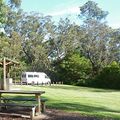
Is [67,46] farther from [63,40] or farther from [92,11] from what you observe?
[92,11]

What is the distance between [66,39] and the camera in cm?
8319

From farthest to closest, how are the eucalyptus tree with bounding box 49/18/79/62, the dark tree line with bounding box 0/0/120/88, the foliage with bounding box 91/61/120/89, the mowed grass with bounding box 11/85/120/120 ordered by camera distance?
the eucalyptus tree with bounding box 49/18/79/62 < the dark tree line with bounding box 0/0/120/88 < the foliage with bounding box 91/61/120/89 < the mowed grass with bounding box 11/85/120/120

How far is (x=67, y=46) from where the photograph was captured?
3253 inches

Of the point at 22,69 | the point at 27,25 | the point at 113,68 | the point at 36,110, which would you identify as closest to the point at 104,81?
the point at 113,68

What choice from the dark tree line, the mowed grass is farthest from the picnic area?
the mowed grass

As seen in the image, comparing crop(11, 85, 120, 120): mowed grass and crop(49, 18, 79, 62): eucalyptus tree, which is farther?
crop(49, 18, 79, 62): eucalyptus tree

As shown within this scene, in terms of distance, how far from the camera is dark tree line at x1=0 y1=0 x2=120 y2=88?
244ft

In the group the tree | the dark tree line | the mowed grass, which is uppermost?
the tree

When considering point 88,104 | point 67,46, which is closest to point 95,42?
point 67,46

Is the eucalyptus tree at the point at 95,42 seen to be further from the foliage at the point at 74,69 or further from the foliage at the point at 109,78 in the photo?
the foliage at the point at 109,78

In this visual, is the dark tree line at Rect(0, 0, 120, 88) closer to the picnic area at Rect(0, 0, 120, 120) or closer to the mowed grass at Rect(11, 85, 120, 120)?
the picnic area at Rect(0, 0, 120, 120)

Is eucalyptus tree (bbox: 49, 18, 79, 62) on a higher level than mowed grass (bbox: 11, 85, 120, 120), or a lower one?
higher

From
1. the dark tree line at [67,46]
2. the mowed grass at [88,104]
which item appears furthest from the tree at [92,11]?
the mowed grass at [88,104]

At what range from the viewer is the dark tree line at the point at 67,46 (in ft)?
244
